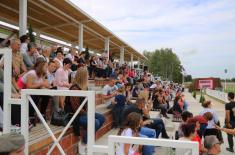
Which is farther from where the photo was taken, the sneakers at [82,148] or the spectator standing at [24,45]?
the spectator standing at [24,45]

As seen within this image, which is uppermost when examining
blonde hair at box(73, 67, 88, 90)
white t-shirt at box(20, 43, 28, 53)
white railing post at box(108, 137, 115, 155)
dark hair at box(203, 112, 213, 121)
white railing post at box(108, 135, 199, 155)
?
white t-shirt at box(20, 43, 28, 53)

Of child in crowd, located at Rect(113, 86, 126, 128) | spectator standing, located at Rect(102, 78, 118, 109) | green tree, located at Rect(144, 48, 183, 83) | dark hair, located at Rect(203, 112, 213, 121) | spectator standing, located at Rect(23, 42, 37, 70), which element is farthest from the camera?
green tree, located at Rect(144, 48, 183, 83)

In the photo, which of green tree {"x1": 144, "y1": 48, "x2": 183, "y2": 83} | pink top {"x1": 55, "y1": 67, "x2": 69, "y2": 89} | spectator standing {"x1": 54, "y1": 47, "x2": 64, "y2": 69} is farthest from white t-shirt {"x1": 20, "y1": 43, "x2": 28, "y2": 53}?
green tree {"x1": 144, "y1": 48, "x2": 183, "y2": 83}

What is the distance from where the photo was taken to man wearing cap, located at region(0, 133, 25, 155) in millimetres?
2326

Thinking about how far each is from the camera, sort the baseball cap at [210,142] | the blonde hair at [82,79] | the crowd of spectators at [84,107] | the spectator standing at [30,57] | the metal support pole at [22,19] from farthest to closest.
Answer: the metal support pole at [22,19] < the spectator standing at [30,57] < the blonde hair at [82,79] < the baseball cap at [210,142] < the crowd of spectators at [84,107]

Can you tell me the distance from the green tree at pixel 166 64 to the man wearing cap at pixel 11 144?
269 ft

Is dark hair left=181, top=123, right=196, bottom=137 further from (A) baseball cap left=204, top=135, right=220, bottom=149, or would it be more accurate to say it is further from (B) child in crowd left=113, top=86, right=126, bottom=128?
(B) child in crowd left=113, top=86, right=126, bottom=128

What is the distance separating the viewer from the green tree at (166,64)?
281ft

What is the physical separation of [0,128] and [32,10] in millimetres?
9298

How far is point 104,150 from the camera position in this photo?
3.26 m

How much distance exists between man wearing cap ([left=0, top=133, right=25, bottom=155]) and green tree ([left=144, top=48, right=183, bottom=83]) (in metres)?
81.8

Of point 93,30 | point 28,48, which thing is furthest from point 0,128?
point 93,30

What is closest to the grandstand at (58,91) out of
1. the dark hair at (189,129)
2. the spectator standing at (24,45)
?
the dark hair at (189,129)

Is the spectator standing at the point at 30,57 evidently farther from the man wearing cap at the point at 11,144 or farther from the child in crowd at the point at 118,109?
the man wearing cap at the point at 11,144
